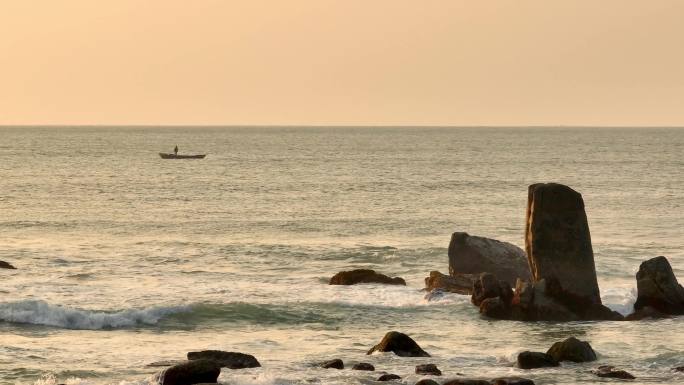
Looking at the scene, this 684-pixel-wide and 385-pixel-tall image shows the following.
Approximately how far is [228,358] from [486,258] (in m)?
16.4

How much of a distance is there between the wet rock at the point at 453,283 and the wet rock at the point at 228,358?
44.3 feet

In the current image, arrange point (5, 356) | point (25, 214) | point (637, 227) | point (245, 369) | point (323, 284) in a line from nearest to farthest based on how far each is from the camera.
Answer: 1. point (245, 369)
2. point (5, 356)
3. point (323, 284)
4. point (637, 227)
5. point (25, 214)

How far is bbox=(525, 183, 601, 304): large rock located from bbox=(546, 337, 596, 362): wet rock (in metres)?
6.86

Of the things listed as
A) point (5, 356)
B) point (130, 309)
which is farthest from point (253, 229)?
point (5, 356)

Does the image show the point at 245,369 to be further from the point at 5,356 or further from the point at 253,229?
the point at 253,229

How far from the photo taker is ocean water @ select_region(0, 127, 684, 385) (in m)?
32.5

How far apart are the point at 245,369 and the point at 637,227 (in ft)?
142

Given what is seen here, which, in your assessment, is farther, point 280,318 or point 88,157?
point 88,157

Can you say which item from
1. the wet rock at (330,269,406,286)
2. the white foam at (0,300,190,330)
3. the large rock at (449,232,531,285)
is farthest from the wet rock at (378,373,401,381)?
the wet rock at (330,269,406,286)

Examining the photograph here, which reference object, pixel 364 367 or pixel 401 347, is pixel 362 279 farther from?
pixel 364 367

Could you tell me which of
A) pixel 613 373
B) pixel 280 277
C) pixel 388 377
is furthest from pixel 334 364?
pixel 280 277

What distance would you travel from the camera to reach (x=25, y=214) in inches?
3167

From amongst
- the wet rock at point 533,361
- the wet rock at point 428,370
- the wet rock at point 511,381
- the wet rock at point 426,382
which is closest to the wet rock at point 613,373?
the wet rock at point 533,361

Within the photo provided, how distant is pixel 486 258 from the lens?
45.1 m
